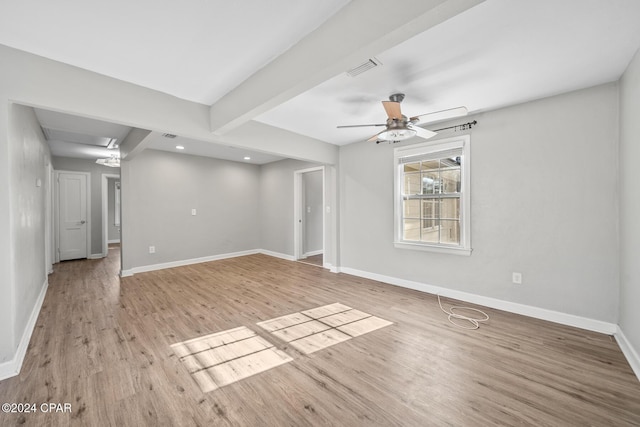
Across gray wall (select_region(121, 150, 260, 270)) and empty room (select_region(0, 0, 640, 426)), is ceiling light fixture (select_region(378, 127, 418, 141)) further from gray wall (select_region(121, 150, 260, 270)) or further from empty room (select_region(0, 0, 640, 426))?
gray wall (select_region(121, 150, 260, 270))

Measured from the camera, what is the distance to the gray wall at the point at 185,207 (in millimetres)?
5145

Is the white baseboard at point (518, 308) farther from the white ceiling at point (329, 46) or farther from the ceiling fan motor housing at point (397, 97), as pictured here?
the ceiling fan motor housing at point (397, 97)

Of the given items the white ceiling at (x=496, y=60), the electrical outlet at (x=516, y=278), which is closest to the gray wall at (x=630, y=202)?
the white ceiling at (x=496, y=60)

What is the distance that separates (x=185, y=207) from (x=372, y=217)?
4.07 metres

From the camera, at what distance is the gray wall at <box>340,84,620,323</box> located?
2.66 metres

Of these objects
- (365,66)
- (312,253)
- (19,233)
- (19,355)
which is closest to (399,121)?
(365,66)

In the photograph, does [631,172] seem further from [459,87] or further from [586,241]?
[459,87]

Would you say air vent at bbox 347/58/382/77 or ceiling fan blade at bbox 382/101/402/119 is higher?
air vent at bbox 347/58/382/77

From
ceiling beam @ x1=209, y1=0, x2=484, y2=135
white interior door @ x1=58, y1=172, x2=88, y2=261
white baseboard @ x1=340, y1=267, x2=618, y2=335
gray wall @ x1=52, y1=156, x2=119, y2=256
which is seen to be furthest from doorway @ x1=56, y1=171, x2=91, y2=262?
white baseboard @ x1=340, y1=267, x2=618, y2=335

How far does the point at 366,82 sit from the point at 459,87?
0.94 m

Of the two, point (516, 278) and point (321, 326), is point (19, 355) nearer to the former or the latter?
point (321, 326)

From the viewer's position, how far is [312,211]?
7070 mm

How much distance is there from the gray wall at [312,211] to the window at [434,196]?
9.73 feet

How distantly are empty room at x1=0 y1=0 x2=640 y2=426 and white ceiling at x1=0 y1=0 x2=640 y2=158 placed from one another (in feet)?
0.06
